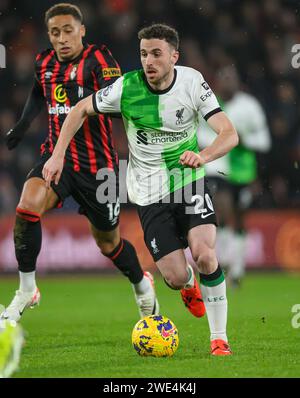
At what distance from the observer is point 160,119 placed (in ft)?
21.2

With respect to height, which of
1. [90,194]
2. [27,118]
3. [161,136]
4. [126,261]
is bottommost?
[126,261]

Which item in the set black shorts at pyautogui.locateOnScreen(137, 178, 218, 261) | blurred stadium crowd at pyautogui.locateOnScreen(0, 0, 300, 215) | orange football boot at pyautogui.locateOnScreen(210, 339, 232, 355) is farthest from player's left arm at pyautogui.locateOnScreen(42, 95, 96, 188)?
blurred stadium crowd at pyautogui.locateOnScreen(0, 0, 300, 215)

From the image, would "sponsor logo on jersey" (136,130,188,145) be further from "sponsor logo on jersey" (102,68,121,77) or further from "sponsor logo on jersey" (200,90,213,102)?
"sponsor logo on jersey" (102,68,121,77)

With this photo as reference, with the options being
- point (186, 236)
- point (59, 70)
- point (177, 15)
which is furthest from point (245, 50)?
point (186, 236)

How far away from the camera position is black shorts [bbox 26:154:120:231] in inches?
295

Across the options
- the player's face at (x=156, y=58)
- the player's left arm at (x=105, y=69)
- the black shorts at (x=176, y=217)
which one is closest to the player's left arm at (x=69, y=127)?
the player's face at (x=156, y=58)

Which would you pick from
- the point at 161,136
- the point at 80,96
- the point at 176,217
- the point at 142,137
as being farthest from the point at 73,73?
the point at 176,217

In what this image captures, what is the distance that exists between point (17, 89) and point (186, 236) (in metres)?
9.57

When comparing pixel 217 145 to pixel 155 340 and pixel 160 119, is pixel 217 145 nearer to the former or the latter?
pixel 160 119

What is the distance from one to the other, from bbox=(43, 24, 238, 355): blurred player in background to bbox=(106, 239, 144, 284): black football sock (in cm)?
121

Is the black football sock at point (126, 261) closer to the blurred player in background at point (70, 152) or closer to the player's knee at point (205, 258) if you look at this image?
the blurred player in background at point (70, 152)

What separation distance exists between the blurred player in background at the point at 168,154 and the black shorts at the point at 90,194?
88cm

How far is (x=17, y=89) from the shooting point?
15.6 m

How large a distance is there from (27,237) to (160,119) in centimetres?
147
